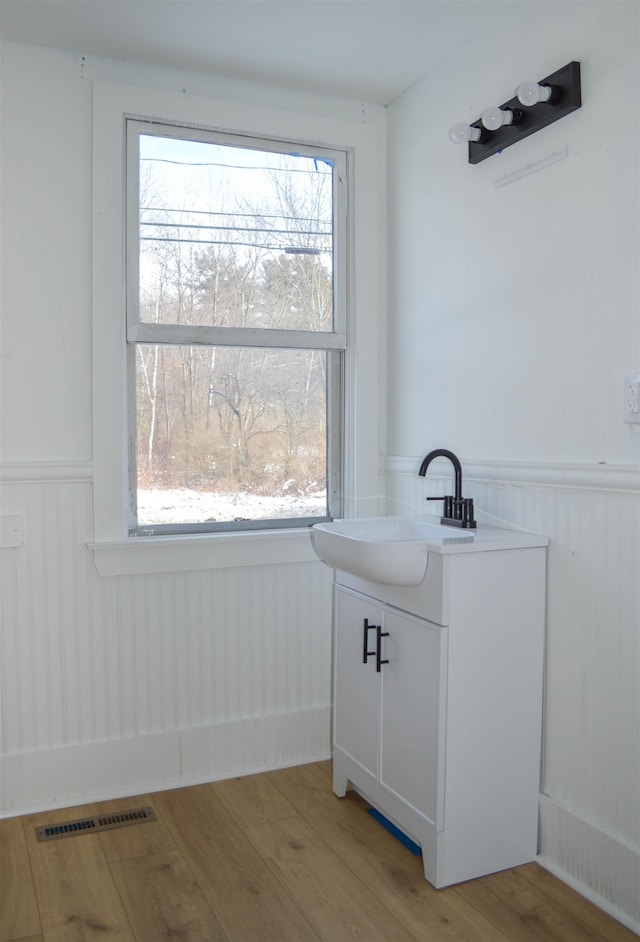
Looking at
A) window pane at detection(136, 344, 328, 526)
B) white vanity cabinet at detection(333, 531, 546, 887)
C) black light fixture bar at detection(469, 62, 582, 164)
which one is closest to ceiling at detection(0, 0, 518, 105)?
black light fixture bar at detection(469, 62, 582, 164)

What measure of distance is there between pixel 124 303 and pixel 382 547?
1264 mm

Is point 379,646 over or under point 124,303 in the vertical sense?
under

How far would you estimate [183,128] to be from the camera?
8.76 feet

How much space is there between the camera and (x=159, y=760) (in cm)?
267

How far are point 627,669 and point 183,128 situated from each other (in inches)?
87.6

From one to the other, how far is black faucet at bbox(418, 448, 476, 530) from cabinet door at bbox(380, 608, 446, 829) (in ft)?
1.15

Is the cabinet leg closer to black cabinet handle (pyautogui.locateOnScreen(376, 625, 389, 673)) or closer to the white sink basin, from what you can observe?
black cabinet handle (pyautogui.locateOnScreen(376, 625, 389, 673))

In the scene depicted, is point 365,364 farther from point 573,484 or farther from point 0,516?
point 0,516

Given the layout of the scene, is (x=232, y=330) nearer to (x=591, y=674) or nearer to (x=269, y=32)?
(x=269, y=32)

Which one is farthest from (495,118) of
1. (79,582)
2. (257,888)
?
(257,888)

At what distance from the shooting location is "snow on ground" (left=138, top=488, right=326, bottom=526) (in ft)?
8.91

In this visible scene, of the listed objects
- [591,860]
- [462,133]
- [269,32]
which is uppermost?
[269,32]

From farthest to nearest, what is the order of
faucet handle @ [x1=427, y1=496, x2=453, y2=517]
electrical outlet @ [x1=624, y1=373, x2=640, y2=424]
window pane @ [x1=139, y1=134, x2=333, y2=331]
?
window pane @ [x1=139, y1=134, x2=333, y2=331] < faucet handle @ [x1=427, y1=496, x2=453, y2=517] < electrical outlet @ [x1=624, y1=373, x2=640, y2=424]

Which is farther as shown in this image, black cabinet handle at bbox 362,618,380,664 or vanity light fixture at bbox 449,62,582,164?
black cabinet handle at bbox 362,618,380,664
